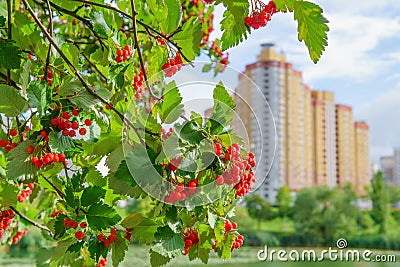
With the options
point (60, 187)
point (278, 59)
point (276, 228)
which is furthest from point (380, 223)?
point (60, 187)

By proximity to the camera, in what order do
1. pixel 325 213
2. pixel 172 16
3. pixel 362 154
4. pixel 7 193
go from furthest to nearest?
pixel 362 154 < pixel 325 213 < pixel 7 193 < pixel 172 16

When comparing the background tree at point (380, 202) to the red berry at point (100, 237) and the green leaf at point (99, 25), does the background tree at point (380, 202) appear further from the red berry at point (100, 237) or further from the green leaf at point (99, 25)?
the red berry at point (100, 237)

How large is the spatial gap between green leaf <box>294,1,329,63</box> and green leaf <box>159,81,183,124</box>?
162 millimetres

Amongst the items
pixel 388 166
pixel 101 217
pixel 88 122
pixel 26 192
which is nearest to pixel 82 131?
pixel 88 122

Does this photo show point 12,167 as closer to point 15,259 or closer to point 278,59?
point 15,259

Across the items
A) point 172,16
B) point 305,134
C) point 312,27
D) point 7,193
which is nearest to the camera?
point 312,27

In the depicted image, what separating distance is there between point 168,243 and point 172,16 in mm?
363

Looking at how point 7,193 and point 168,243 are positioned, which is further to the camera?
point 7,193

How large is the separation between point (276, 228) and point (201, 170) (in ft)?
54.3

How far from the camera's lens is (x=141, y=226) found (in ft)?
2.66

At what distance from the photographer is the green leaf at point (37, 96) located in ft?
2.49

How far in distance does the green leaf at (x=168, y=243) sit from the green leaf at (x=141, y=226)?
0.15 ft

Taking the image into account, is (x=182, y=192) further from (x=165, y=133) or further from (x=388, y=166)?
(x=388, y=166)

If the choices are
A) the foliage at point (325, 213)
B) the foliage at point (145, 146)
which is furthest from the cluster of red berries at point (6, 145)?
the foliage at point (325, 213)
